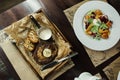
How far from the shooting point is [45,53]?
3.58 feet

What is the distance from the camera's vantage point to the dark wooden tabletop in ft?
3.67

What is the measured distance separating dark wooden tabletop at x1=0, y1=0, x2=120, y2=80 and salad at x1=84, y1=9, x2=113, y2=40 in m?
0.07

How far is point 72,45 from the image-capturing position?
1146 millimetres

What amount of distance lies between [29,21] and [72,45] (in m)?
0.20

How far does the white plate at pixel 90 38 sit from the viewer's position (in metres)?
1.15

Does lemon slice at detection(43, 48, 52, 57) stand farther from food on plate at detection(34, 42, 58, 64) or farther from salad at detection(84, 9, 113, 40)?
salad at detection(84, 9, 113, 40)

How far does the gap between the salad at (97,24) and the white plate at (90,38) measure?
16mm

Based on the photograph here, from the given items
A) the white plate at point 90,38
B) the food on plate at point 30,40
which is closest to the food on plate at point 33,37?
the food on plate at point 30,40

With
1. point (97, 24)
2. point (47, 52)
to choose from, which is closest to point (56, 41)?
point (47, 52)

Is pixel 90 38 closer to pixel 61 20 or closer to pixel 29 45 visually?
pixel 61 20

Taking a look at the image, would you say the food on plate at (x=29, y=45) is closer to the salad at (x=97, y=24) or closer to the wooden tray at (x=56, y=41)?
the wooden tray at (x=56, y=41)

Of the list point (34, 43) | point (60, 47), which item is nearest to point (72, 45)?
point (60, 47)

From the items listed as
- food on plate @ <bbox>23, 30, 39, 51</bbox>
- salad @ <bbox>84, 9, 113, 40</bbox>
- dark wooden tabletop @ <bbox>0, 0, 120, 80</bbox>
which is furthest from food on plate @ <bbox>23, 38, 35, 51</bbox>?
salad @ <bbox>84, 9, 113, 40</bbox>

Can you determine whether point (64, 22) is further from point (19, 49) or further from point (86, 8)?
point (19, 49)
